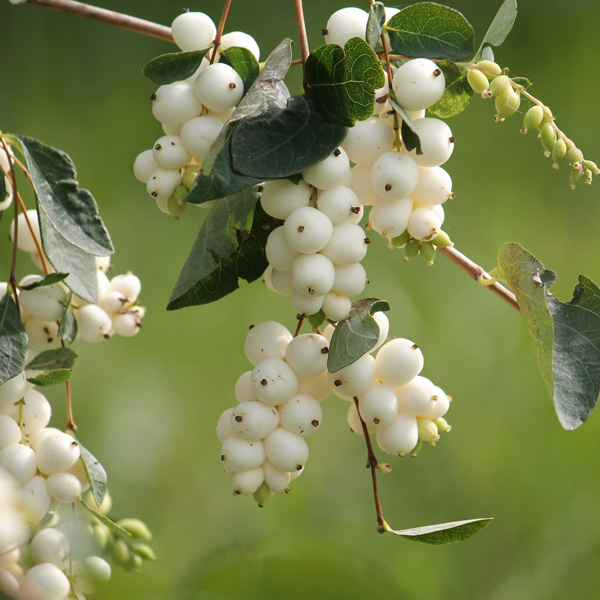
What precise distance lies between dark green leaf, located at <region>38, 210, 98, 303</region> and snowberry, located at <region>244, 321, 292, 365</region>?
8 cm

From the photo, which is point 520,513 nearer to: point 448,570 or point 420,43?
point 448,570

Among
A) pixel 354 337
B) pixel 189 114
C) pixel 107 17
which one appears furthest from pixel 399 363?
pixel 107 17

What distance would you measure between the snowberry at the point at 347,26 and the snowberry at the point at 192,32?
0.05m

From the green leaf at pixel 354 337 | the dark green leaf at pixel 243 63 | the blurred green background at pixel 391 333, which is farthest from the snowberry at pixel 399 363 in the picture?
the blurred green background at pixel 391 333

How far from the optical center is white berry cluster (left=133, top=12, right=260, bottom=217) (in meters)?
0.28

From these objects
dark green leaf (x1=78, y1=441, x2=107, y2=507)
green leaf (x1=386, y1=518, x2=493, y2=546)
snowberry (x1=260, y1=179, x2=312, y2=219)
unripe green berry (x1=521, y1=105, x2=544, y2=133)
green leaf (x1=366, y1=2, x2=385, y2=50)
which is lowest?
dark green leaf (x1=78, y1=441, x2=107, y2=507)

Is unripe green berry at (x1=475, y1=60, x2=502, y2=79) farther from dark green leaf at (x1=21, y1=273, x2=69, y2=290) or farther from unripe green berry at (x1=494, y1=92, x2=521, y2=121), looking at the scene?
dark green leaf at (x1=21, y1=273, x2=69, y2=290)

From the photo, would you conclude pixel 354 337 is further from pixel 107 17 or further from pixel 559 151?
pixel 107 17

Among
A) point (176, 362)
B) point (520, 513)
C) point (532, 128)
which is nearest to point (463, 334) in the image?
point (520, 513)

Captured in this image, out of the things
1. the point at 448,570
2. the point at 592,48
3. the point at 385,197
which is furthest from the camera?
the point at 592,48

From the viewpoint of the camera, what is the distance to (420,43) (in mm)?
297

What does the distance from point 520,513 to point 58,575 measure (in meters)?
0.66

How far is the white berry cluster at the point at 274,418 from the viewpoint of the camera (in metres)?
0.28

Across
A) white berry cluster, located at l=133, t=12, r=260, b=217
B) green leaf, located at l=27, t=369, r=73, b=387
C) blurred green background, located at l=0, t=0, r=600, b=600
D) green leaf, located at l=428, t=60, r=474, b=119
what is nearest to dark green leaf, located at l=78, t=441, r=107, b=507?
green leaf, located at l=27, t=369, r=73, b=387
